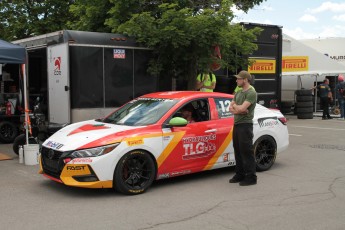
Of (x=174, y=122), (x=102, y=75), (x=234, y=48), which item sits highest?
(x=234, y=48)

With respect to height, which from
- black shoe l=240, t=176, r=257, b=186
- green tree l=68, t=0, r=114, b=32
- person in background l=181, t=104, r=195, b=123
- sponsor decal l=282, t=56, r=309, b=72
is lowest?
black shoe l=240, t=176, r=257, b=186

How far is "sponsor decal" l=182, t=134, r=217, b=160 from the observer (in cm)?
686

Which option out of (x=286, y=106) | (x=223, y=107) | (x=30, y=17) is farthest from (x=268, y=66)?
(x=30, y=17)

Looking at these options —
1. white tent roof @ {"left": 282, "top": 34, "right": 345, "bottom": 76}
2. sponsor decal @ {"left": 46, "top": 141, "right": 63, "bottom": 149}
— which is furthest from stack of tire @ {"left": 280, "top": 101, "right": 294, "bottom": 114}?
sponsor decal @ {"left": 46, "top": 141, "right": 63, "bottom": 149}

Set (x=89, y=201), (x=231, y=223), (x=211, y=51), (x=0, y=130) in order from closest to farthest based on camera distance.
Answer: (x=231, y=223) → (x=89, y=201) → (x=0, y=130) → (x=211, y=51)

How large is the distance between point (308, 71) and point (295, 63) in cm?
81

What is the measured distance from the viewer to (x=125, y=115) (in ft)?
23.9

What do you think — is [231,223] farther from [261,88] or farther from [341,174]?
[261,88]

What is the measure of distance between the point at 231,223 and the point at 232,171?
2.93 meters

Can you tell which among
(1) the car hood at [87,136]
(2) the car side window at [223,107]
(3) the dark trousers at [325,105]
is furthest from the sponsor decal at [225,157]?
(3) the dark trousers at [325,105]

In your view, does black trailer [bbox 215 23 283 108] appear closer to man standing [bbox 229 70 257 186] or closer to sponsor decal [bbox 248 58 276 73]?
sponsor decal [bbox 248 58 276 73]

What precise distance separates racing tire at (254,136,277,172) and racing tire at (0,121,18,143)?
6859 mm

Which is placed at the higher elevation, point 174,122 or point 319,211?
point 174,122

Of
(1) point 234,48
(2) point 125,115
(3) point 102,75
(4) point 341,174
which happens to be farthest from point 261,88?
(2) point 125,115
